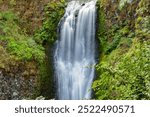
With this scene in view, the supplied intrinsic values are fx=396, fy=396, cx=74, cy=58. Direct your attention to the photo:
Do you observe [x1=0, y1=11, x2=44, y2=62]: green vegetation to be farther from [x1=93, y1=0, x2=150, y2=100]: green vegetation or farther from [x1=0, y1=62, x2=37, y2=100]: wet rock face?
[x1=93, y1=0, x2=150, y2=100]: green vegetation

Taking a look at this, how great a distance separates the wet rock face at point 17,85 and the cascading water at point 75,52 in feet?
3.92

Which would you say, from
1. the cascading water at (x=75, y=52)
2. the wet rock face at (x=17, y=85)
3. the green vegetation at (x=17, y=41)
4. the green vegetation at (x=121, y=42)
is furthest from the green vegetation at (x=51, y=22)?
the wet rock face at (x=17, y=85)

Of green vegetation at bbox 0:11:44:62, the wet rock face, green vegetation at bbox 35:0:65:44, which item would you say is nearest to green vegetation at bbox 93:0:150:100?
green vegetation at bbox 35:0:65:44

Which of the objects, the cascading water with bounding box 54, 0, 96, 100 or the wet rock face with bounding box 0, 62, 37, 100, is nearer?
the wet rock face with bounding box 0, 62, 37, 100

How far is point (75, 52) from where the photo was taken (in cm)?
1666

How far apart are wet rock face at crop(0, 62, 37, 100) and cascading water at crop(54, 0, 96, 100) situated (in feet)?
3.92

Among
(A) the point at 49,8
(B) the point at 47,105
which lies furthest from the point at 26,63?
(B) the point at 47,105

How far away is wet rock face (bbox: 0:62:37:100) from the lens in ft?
46.5

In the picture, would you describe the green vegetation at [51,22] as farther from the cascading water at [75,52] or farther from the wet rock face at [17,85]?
the wet rock face at [17,85]

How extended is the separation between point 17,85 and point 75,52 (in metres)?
3.25

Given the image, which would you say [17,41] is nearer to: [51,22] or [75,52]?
[51,22]

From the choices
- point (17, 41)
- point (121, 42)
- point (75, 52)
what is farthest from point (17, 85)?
point (121, 42)

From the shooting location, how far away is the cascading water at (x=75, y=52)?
15.6m

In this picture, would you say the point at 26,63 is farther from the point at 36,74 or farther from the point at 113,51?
the point at 113,51
